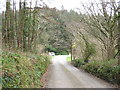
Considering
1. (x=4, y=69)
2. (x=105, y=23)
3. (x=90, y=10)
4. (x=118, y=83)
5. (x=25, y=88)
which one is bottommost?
(x=118, y=83)

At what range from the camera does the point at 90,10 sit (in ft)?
80.5

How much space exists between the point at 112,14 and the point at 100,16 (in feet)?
8.55

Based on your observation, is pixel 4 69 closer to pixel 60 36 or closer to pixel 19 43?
pixel 19 43

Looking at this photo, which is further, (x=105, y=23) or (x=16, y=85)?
(x=105, y=23)

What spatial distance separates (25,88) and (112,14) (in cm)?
1576

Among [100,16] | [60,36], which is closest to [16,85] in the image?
[100,16]

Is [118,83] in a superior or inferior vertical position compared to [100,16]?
inferior

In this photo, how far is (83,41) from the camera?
31172 millimetres

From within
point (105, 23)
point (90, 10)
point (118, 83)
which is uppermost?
point (90, 10)

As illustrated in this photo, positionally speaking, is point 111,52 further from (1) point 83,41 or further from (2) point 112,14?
(1) point 83,41

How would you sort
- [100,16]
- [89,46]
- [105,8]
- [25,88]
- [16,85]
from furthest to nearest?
[89,46] < [100,16] < [105,8] < [25,88] < [16,85]

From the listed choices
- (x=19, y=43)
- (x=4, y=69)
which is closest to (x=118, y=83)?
(x=4, y=69)

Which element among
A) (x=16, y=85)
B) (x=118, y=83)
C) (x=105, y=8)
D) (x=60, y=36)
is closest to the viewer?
(x=16, y=85)

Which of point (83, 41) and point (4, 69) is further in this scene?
point (83, 41)
